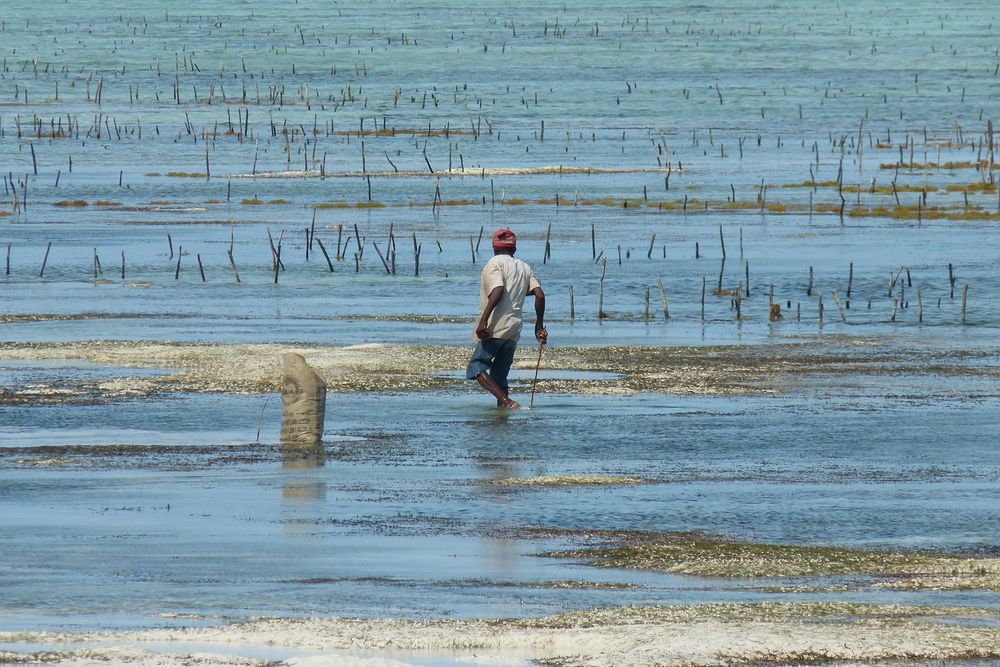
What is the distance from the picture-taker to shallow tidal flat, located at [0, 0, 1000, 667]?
8.08 m

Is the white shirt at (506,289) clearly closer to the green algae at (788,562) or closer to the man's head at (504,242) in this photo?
the man's head at (504,242)

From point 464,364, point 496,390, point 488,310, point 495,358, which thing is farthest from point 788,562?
point 464,364

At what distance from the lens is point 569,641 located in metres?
7.52

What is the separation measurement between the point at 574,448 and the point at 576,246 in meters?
16.4

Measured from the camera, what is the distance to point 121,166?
143 feet

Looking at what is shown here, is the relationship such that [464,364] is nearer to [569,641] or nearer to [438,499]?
[438,499]

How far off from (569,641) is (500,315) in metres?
7.37

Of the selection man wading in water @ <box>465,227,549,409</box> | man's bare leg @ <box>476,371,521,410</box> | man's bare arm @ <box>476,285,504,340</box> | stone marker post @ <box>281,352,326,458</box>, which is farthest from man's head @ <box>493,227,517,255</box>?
stone marker post @ <box>281,352,326,458</box>

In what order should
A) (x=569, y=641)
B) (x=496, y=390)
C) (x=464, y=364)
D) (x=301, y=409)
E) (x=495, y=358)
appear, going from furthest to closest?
(x=464, y=364) → (x=495, y=358) → (x=496, y=390) → (x=301, y=409) → (x=569, y=641)

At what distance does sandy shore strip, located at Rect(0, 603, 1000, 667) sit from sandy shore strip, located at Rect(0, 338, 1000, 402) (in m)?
7.68

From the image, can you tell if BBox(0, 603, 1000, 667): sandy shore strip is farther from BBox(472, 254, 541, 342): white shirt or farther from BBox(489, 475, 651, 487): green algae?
BBox(472, 254, 541, 342): white shirt

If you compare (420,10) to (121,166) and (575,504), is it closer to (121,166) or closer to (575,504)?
(121,166)

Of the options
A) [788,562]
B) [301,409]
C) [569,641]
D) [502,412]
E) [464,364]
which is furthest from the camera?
[464,364]

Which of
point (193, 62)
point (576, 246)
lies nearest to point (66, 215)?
point (576, 246)
